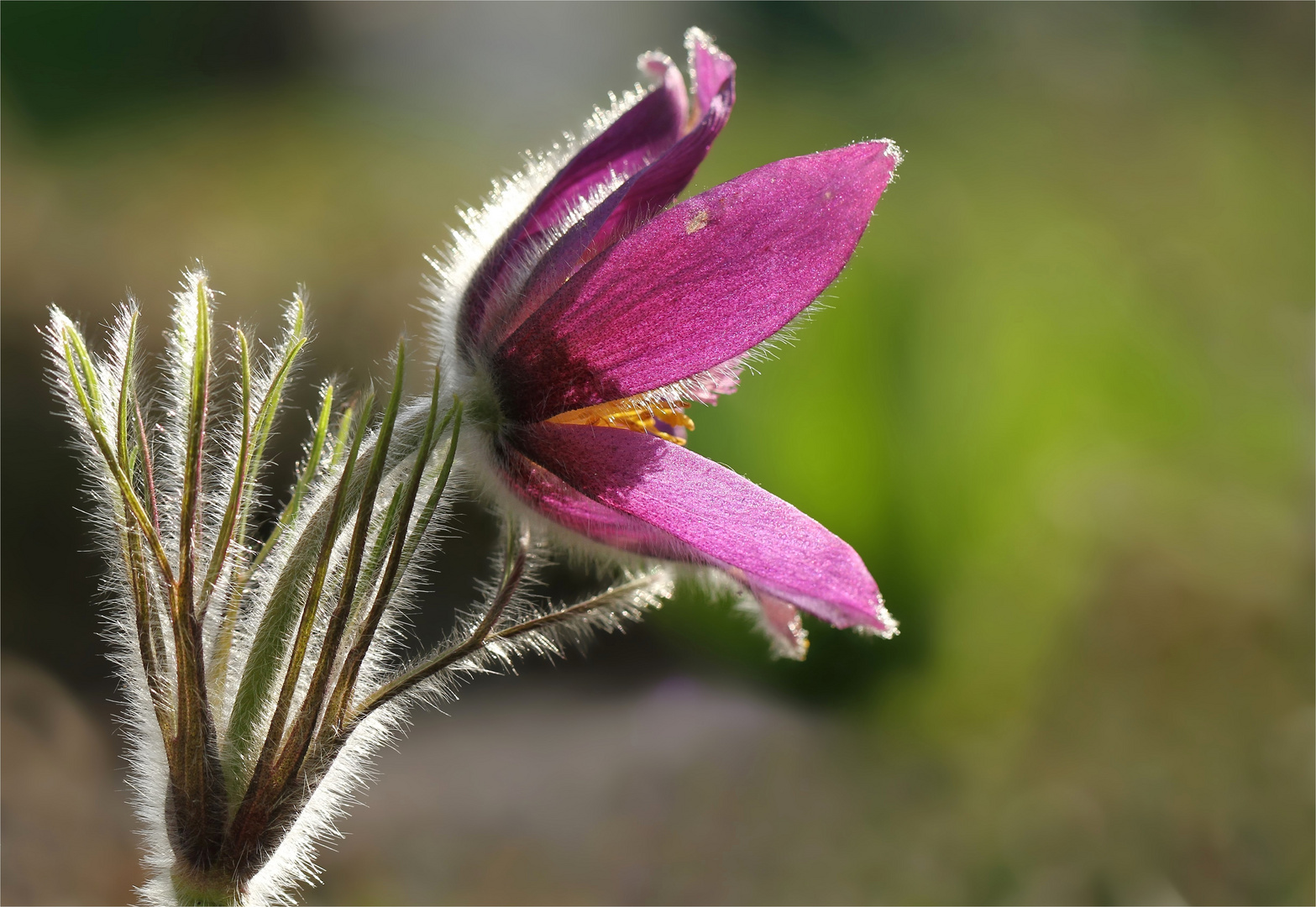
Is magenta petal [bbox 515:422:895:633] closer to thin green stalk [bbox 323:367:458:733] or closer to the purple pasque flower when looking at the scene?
the purple pasque flower

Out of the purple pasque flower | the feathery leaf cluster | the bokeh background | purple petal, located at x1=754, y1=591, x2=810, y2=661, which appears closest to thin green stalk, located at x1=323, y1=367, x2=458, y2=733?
the feathery leaf cluster

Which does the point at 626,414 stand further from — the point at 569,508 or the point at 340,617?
the point at 340,617

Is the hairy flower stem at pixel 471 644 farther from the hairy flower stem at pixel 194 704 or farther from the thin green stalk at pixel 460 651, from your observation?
the hairy flower stem at pixel 194 704

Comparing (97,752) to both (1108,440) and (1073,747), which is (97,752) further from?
(1108,440)

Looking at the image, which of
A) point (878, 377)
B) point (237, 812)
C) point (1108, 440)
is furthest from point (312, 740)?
point (1108, 440)

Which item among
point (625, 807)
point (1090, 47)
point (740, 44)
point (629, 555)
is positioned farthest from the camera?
point (740, 44)

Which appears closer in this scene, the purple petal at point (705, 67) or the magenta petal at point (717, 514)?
the magenta petal at point (717, 514)

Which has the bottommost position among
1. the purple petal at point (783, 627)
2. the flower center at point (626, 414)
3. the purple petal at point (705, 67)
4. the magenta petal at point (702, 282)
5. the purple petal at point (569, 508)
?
the purple petal at point (783, 627)

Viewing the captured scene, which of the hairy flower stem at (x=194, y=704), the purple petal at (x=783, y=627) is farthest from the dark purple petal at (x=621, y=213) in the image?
the purple petal at (x=783, y=627)
